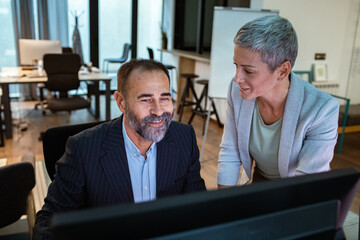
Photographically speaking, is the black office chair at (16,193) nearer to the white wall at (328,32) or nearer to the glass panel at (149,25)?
the white wall at (328,32)

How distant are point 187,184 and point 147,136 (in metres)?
0.30

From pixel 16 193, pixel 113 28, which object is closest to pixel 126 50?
pixel 113 28

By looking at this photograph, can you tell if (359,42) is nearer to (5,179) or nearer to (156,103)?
(156,103)

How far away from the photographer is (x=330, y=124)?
1255mm

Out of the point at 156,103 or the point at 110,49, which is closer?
the point at 156,103

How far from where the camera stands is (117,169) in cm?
125

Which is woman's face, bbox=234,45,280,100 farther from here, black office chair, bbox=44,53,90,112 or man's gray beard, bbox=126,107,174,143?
black office chair, bbox=44,53,90,112

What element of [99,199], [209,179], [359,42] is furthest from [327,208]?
[359,42]

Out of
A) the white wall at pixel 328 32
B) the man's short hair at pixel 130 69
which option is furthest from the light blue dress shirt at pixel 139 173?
the white wall at pixel 328 32

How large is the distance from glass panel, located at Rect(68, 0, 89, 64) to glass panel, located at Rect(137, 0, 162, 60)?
104 cm

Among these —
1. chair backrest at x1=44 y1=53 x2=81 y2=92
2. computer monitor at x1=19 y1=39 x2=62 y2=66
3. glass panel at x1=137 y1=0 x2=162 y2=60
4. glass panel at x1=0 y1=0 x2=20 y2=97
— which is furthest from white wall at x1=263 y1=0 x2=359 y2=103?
glass panel at x1=0 y1=0 x2=20 y2=97

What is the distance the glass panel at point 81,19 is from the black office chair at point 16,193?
532 cm

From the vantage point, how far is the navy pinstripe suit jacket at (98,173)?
1185mm

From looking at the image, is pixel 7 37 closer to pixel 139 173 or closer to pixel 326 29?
pixel 326 29
